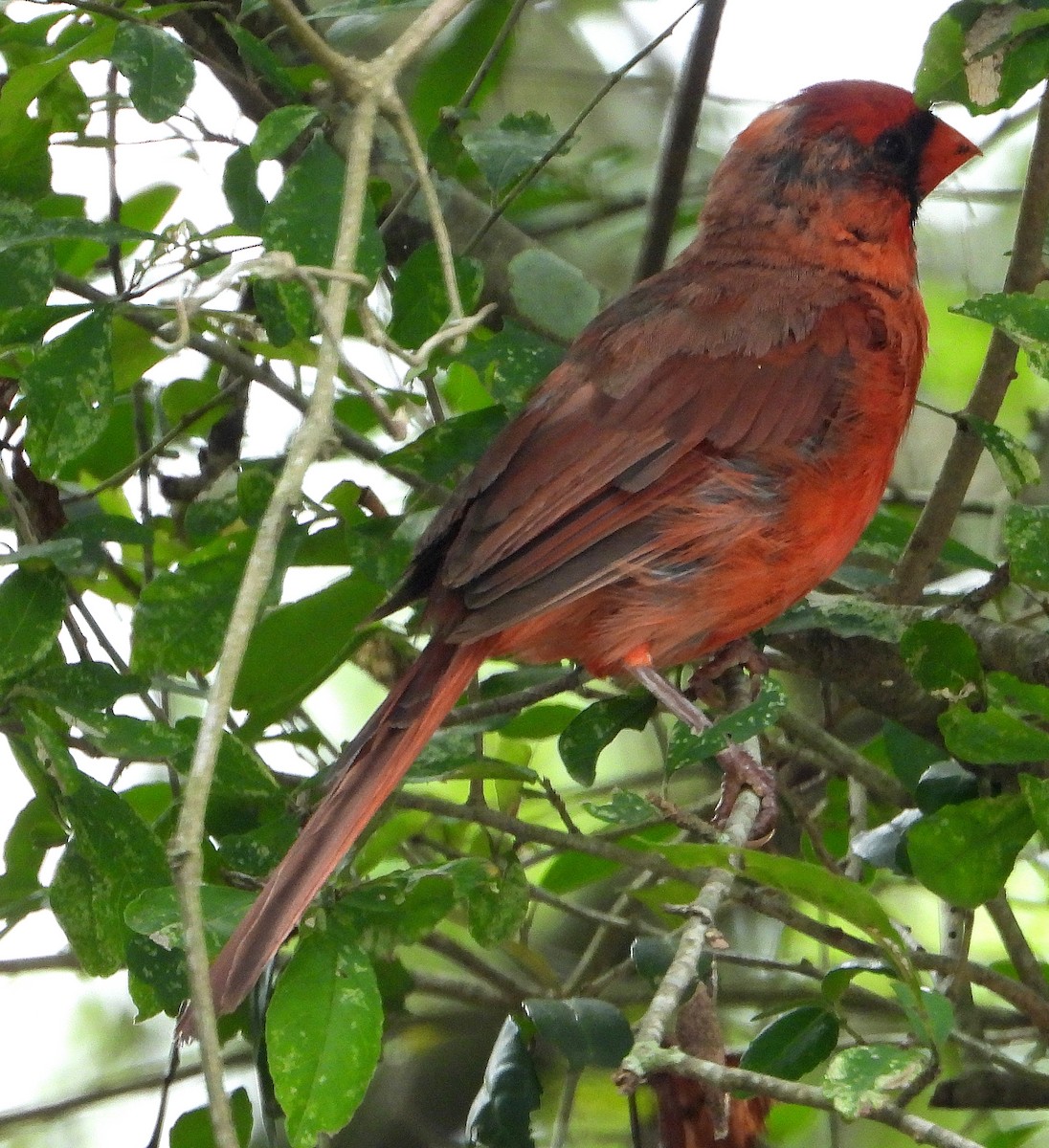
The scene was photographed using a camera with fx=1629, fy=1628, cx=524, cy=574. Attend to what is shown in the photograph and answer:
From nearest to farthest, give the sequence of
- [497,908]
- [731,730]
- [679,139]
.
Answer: [731,730], [497,908], [679,139]

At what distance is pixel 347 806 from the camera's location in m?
2.15

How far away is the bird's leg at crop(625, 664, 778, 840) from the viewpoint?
245 centimetres

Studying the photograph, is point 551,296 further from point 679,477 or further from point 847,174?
point 847,174

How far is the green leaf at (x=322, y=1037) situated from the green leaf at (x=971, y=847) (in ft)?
2.42

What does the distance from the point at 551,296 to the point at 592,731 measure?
2.29ft

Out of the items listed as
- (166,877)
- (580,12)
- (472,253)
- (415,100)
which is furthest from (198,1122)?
(580,12)

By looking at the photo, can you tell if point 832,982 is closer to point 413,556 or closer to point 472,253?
point 413,556

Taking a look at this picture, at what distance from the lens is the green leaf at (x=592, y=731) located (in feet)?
7.95

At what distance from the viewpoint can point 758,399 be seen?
9.11 feet

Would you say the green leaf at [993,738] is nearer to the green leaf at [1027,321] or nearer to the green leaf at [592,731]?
the green leaf at [1027,321]

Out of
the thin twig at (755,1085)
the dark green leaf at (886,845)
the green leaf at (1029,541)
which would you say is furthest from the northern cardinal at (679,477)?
the thin twig at (755,1085)

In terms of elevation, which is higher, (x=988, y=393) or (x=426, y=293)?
(x=426, y=293)

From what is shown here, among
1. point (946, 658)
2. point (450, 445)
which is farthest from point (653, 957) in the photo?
point (450, 445)

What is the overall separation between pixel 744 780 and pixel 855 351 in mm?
854
